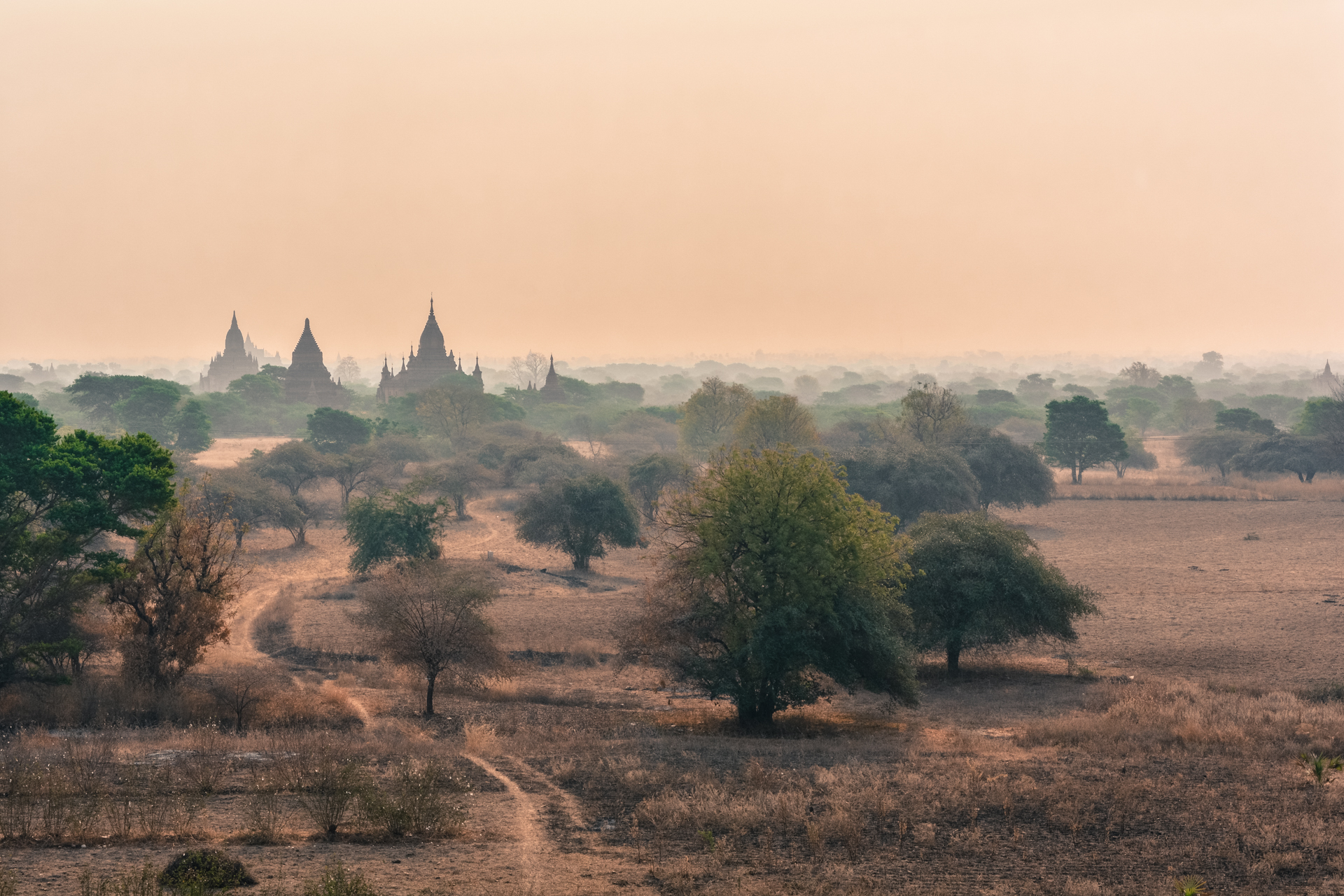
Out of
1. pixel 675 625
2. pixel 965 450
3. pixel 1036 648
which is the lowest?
pixel 1036 648

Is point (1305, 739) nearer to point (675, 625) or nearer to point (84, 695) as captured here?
point (675, 625)

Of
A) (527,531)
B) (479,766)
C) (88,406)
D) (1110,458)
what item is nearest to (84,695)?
(479,766)

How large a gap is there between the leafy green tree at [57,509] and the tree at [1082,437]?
59897 millimetres

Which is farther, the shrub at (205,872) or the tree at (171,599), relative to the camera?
the tree at (171,599)

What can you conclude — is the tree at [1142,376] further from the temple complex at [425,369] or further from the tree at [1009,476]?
the tree at [1009,476]

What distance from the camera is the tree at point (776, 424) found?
214ft

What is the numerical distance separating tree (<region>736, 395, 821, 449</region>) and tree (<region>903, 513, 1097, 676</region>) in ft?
130

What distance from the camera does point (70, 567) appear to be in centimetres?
2208

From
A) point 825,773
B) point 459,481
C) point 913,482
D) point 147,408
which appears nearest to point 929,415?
point 913,482

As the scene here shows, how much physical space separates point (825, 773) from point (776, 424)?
51.3 m

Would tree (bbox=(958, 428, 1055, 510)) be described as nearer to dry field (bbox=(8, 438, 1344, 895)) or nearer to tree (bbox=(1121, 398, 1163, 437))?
dry field (bbox=(8, 438, 1344, 895))

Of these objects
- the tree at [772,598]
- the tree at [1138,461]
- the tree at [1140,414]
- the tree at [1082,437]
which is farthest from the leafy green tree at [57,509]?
the tree at [1140,414]

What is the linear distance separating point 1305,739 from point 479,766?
1428 cm

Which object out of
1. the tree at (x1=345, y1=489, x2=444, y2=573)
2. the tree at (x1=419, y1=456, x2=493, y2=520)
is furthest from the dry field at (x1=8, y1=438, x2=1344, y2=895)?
the tree at (x1=419, y1=456, x2=493, y2=520)
